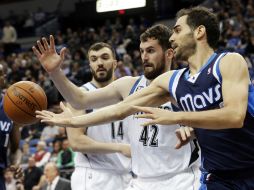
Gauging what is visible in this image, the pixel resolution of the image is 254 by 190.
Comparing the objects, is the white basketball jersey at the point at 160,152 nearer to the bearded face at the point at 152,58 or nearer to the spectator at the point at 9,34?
the bearded face at the point at 152,58

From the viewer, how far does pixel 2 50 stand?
2083 centimetres

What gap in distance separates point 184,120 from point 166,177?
5.11ft

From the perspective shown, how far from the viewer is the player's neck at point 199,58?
3652 millimetres

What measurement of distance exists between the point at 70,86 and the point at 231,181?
1591 millimetres

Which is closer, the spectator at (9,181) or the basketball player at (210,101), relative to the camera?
the basketball player at (210,101)

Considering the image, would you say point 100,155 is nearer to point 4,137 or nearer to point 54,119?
point 4,137

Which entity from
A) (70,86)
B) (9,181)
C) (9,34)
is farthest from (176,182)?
(9,34)

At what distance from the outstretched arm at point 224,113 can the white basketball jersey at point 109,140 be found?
2.39m

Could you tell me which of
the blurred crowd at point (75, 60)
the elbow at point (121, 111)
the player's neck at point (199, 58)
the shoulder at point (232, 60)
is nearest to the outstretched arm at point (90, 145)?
the elbow at point (121, 111)

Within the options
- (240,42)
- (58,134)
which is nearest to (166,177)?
(58,134)

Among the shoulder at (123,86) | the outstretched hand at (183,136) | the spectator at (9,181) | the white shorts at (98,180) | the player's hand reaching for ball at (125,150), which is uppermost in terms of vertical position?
the shoulder at (123,86)

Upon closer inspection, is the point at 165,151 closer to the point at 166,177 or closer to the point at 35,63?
the point at 166,177

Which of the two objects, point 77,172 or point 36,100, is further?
point 77,172

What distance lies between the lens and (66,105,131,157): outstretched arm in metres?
5.19
